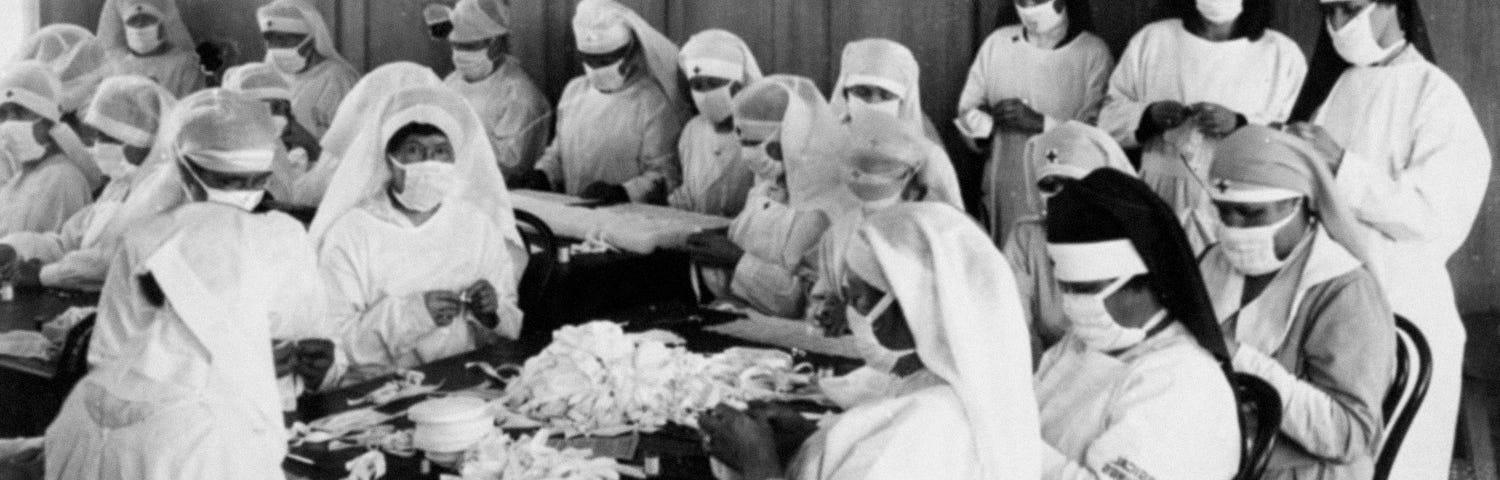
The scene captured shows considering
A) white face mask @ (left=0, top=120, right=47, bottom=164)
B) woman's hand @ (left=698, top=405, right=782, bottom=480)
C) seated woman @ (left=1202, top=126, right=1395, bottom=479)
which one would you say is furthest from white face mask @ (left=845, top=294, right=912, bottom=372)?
white face mask @ (left=0, top=120, right=47, bottom=164)

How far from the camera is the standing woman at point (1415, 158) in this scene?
4.71 meters

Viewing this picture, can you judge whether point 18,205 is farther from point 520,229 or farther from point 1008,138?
point 1008,138

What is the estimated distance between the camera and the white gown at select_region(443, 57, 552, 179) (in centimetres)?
898

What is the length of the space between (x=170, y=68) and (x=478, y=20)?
279 centimetres

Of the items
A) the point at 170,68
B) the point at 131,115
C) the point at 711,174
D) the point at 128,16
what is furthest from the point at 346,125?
the point at 128,16

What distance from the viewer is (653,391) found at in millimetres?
3777

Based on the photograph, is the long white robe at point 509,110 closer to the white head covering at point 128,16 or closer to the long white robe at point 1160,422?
the white head covering at point 128,16

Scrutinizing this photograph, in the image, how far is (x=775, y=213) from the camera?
6.03m

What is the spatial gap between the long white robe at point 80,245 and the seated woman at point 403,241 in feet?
3.08

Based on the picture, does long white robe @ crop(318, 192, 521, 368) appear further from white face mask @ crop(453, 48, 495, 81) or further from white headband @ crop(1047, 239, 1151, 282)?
white face mask @ crop(453, 48, 495, 81)

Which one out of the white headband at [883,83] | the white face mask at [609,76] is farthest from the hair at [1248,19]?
the white face mask at [609,76]

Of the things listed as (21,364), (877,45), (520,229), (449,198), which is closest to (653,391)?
→ (449,198)

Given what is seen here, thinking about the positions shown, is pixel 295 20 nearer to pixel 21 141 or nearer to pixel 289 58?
pixel 289 58

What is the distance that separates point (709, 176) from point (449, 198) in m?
2.58
